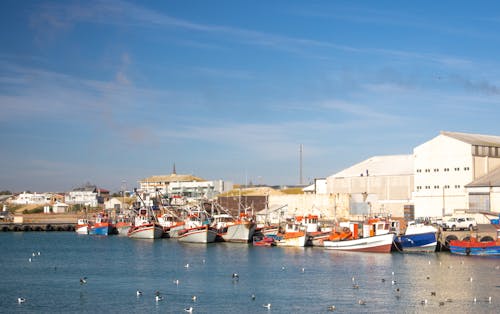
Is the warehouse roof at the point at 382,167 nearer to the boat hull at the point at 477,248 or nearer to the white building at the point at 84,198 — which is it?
the boat hull at the point at 477,248

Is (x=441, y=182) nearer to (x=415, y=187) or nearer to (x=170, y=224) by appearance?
(x=415, y=187)

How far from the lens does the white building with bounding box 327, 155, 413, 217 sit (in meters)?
80.8

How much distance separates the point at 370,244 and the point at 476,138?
95.6 ft

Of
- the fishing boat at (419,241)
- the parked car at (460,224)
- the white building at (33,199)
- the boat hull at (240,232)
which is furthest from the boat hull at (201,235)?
the white building at (33,199)

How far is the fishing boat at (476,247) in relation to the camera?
50.5 meters

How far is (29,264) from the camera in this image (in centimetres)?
4922

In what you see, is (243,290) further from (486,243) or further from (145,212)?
(145,212)

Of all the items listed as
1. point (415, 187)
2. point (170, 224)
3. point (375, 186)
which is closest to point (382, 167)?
point (375, 186)

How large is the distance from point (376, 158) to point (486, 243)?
41.6m

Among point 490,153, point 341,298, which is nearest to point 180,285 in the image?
point 341,298

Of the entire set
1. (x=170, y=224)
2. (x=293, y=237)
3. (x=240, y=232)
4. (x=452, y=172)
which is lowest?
(x=293, y=237)

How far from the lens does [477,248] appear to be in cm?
5097

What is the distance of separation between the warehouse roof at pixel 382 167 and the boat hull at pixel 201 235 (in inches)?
1007

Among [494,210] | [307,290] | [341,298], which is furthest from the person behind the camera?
[494,210]
